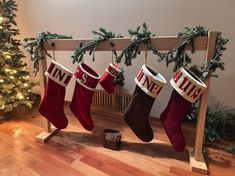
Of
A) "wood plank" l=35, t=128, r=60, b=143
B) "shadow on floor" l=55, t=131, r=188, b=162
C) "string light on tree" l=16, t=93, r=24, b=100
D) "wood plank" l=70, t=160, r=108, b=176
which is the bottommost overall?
"wood plank" l=70, t=160, r=108, b=176

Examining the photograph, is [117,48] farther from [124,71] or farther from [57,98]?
[124,71]

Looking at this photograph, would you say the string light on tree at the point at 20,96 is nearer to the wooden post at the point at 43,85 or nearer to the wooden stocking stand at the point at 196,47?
the wooden post at the point at 43,85

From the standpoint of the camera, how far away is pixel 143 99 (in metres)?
1.03

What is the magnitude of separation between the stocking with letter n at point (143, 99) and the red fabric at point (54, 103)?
427 mm

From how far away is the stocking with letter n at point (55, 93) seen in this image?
3.72 feet

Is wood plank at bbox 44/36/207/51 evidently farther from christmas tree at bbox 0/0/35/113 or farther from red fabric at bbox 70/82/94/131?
christmas tree at bbox 0/0/35/113

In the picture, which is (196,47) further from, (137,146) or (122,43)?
(137,146)

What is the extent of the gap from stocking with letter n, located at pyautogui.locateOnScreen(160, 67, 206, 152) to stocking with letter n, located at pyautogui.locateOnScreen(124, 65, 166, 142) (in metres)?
0.08

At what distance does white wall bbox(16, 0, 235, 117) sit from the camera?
133cm

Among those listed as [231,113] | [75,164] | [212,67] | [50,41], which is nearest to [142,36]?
[212,67]

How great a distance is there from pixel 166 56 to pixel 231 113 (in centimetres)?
77

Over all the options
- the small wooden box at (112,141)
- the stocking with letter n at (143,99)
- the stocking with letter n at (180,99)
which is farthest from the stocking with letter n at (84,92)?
the stocking with letter n at (180,99)

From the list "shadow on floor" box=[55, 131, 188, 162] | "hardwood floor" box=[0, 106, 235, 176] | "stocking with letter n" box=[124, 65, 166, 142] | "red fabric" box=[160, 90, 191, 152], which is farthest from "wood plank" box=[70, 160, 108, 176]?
"red fabric" box=[160, 90, 191, 152]

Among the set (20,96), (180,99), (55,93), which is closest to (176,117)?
(180,99)
